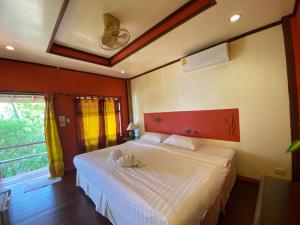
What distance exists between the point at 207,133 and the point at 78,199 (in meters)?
2.51

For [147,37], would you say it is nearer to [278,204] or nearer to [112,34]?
[112,34]

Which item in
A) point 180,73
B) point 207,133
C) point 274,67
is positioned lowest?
point 207,133

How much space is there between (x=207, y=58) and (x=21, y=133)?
3.98 meters

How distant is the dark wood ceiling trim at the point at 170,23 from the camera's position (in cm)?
153

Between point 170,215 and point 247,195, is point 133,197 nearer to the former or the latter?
point 170,215

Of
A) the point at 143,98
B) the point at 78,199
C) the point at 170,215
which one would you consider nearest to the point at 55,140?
the point at 78,199

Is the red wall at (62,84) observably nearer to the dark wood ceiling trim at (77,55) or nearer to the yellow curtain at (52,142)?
the yellow curtain at (52,142)

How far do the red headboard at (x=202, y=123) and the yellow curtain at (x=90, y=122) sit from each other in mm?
1506

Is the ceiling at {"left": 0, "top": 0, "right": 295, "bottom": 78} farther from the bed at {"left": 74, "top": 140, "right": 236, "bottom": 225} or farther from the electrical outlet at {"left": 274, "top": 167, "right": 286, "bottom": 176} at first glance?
the electrical outlet at {"left": 274, "top": 167, "right": 286, "bottom": 176}

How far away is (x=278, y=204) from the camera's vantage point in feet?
3.56

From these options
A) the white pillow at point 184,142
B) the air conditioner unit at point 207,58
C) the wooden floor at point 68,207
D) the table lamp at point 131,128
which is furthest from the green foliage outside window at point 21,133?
the air conditioner unit at point 207,58

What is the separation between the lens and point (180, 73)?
3010mm

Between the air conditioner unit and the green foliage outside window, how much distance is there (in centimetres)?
320

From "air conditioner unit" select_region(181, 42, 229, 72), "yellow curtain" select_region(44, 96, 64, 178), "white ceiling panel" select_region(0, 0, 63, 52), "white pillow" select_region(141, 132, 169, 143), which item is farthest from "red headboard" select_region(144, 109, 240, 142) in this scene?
"white ceiling panel" select_region(0, 0, 63, 52)
